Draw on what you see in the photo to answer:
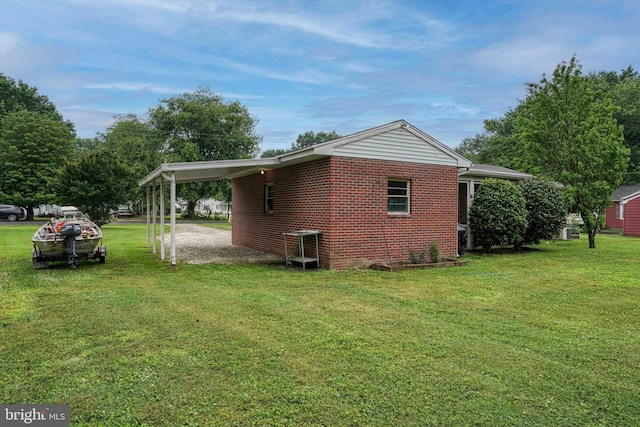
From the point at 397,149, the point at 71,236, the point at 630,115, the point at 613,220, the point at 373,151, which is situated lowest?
the point at 613,220

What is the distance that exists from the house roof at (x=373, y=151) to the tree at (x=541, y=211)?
3.37 m

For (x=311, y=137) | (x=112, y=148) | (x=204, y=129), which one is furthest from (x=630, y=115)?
(x=311, y=137)

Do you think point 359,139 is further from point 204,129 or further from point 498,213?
point 204,129

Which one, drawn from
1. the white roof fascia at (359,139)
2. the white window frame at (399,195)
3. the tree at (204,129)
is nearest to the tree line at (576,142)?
the white roof fascia at (359,139)

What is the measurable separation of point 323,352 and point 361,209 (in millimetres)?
5709

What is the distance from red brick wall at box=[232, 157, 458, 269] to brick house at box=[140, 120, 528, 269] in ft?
0.07

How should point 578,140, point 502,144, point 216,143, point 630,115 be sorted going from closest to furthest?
1. point 578,140
2. point 630,115
3. point 502,144
4. point 216,143

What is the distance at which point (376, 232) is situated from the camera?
9.58m

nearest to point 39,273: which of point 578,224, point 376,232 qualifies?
point 376,232

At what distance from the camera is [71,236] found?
8.70 meters

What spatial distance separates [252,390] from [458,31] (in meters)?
13.7

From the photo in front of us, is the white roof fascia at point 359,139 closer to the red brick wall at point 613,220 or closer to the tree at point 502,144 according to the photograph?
the red brick wall at point 613,220

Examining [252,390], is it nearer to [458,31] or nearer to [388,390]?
[388,390]

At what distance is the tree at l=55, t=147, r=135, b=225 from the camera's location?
20766 millimetres
